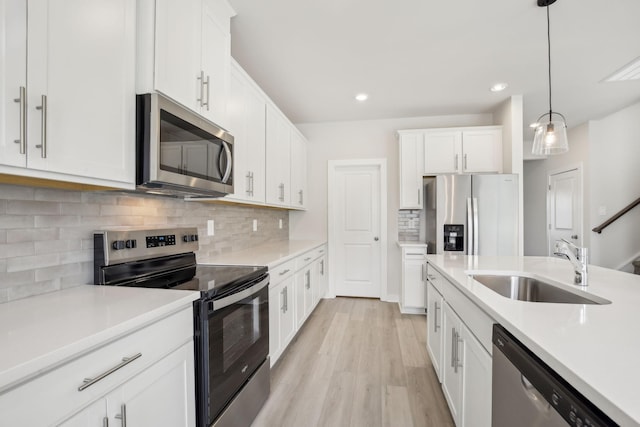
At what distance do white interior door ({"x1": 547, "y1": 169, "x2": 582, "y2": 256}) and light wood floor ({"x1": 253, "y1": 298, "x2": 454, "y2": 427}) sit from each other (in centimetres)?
353

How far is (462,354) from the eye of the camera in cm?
146

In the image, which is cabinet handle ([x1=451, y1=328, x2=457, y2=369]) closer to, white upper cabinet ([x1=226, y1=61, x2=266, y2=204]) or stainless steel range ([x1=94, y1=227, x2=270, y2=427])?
stainless steel range ([x1=94, y1=227, x2=270, y2=427])

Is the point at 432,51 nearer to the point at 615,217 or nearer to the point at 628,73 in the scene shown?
the point at 628,73

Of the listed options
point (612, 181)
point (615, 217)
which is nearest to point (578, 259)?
point (615, 217)

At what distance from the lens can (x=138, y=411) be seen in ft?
3.10

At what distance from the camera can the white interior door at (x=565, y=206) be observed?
4.79m

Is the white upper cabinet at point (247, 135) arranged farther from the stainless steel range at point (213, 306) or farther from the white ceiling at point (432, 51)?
the stainless steel range at point (213, 306)

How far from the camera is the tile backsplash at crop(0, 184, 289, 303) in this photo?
1087 millimetres

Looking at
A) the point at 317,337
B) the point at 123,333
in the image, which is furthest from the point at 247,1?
the point at 317,337

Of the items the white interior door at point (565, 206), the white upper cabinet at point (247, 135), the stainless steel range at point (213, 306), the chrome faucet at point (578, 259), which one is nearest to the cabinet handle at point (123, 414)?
the stainless steel range at point (213, 306)

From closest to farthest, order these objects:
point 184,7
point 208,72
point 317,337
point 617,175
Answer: point 184,7, point 208,72, point 317,337, point 617,175

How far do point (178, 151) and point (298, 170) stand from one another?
255 centimetres

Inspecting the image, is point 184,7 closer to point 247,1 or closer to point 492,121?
point 247,1

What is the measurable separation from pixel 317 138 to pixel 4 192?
3.73 metres
